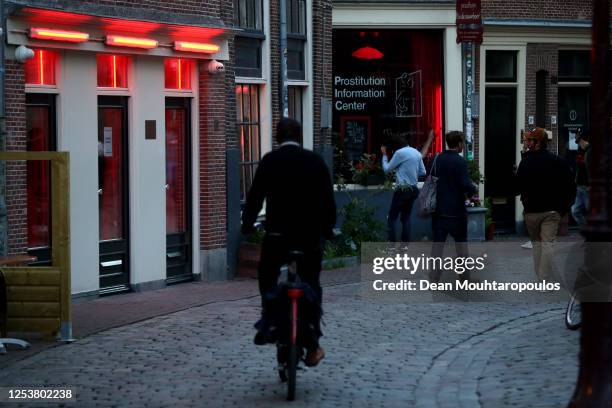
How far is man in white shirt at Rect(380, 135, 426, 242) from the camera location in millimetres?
19125

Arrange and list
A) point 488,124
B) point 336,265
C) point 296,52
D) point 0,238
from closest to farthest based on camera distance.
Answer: point 0,238 < point 336,265 < point 296,52 < point 488,124

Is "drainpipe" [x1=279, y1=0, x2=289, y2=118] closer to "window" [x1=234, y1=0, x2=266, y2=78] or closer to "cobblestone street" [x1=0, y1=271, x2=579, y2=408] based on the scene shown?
"window" [x1=234, y1=0, x2=266, y2=78]

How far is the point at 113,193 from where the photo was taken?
1577 centimetres

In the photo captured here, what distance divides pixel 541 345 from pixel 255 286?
6.09m

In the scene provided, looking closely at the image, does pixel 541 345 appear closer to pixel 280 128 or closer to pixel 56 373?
pixel 280 128

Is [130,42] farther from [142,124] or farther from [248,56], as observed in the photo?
[248,56]

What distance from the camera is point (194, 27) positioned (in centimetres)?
1664

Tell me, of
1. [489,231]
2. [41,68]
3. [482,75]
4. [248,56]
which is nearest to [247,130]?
[248,56]

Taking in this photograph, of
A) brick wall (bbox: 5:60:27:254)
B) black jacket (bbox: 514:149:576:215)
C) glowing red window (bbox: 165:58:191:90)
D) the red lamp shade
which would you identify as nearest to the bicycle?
brick wall (bbox: 5:60:27:254)

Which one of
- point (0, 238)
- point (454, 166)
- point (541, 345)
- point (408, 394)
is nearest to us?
point (408, 394)

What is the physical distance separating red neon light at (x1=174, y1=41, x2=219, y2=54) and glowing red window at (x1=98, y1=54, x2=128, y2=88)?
82 centimetres

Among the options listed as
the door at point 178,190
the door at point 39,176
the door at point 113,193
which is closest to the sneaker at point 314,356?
the door at point 39,176

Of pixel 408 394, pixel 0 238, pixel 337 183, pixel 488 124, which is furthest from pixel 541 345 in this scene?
pixel 488 124

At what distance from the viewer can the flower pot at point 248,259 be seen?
1776cm
